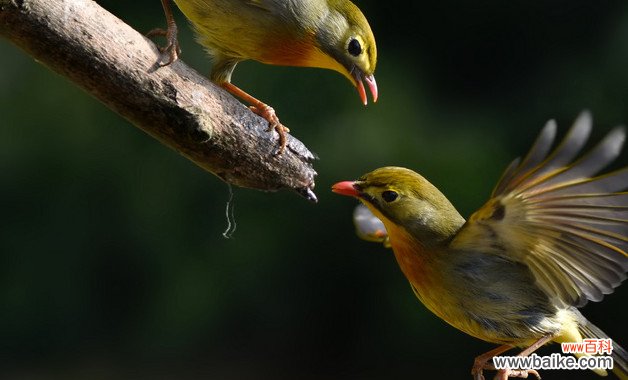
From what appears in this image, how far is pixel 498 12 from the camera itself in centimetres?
673

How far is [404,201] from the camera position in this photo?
2.29m

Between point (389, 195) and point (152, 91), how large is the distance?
577mm

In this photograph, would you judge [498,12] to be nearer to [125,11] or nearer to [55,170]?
[125,11]

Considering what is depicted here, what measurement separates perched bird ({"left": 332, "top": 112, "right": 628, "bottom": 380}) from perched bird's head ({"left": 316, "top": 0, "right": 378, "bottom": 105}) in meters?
0.38

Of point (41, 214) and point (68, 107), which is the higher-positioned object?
point (68, 107)

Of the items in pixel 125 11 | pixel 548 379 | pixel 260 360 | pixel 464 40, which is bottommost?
pixel 260 360

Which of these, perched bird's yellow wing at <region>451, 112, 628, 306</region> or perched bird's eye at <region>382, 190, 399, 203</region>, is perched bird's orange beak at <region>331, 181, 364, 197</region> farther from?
perched bird's yellow wing at <region>451, 112, 628, 306</region>

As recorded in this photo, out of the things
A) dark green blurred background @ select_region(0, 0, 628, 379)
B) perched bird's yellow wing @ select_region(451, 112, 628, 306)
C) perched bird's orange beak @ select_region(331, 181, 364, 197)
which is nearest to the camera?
perched bird's yellow wing @ select_region(451, 112, 628, 306)

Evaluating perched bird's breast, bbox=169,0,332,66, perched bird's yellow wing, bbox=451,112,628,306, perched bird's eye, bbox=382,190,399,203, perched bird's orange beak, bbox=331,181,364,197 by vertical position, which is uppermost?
perched bird's breast, bbox=169,0,332,66

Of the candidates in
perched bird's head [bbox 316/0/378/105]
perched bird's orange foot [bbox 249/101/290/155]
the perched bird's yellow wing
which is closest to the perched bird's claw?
perched bird's orange foot [bbox 249/101/290/155]

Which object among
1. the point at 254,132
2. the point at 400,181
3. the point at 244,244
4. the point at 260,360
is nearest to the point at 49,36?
the point at 254,132

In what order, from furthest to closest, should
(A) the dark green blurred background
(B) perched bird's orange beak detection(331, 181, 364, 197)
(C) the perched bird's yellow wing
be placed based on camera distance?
(A) the dark green blurred background, (B) perched bird's orange beak detection(331, 181, 364, 197), (C) the perched bird's yellow wing

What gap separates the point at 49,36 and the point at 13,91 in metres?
4.95

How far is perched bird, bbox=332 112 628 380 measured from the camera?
2.18 metres
